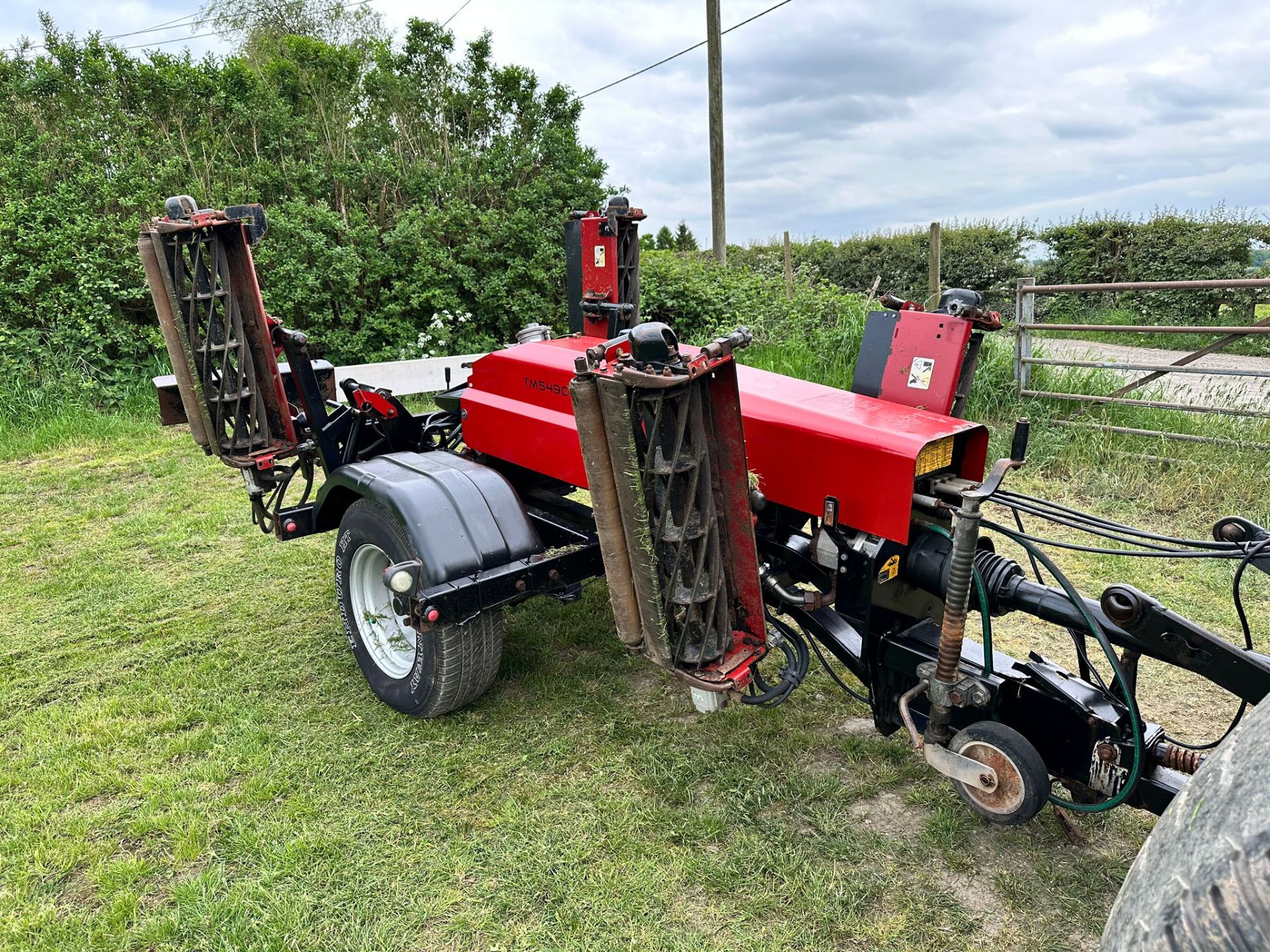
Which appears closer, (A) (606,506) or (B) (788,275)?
(A) (606,506)

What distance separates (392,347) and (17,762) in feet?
21.9

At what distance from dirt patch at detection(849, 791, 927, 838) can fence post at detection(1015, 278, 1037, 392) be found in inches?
201

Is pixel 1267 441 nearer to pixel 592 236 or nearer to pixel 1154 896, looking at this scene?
pixel 592 236

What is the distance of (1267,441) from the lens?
561 centimetres

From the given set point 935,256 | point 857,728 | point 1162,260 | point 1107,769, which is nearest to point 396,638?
point 857,728

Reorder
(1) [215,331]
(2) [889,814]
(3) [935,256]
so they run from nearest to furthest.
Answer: (2) [889,814]
(1) [215,331]
(3) [935,256]

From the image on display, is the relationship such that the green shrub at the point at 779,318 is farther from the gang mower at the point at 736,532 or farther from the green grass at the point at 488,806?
the gang mower at the point at 736,532

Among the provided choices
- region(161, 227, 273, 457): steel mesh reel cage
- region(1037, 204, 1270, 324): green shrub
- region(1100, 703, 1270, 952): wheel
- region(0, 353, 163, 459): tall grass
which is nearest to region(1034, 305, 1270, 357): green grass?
region(1037, 204, 1270, 324): green shrub

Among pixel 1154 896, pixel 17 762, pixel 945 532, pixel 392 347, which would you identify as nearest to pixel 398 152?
pixel 392 347

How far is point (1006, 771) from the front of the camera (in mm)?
2154

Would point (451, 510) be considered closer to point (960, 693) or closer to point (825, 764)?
point (825, 764)

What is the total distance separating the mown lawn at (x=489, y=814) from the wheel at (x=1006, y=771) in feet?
1.13

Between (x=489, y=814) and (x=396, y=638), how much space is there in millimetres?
957

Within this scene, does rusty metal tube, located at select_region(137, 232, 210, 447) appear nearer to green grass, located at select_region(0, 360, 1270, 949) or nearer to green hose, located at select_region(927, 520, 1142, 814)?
green grass, located at select_region(0, 360, 1270, 949)
